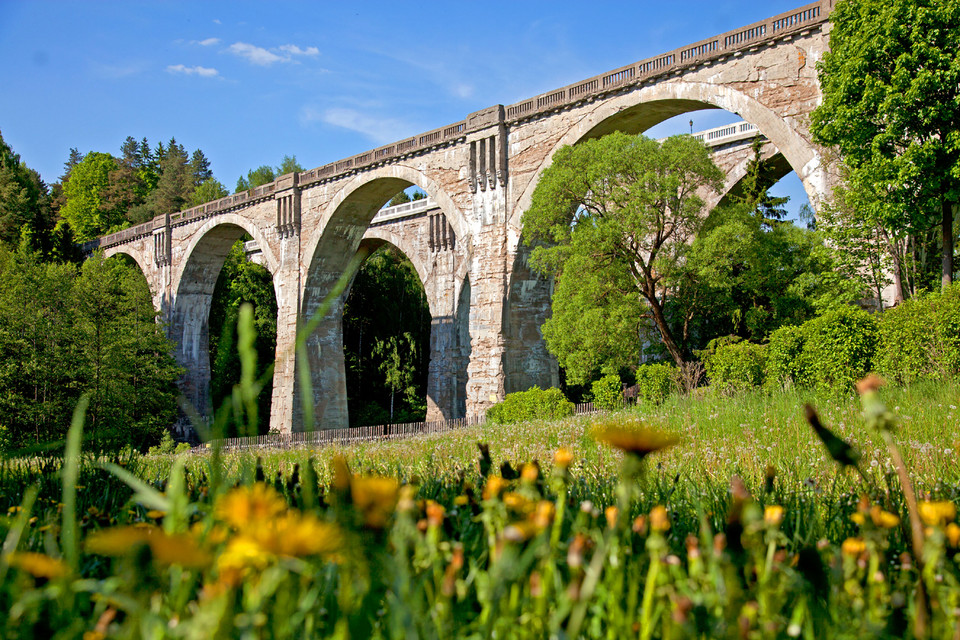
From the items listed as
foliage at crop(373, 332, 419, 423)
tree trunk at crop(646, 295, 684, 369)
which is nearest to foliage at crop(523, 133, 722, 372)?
tree trunk at crop(646, 295, 684, 369)

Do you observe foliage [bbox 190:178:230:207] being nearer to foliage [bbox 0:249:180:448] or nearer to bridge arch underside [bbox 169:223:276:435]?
bridge arch underside [bbox 169:223:276:435]

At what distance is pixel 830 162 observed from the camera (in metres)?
13.3

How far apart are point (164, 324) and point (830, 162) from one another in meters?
25.0

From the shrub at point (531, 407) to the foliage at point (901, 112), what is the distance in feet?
21.6

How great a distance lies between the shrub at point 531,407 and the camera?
15453 millimetres

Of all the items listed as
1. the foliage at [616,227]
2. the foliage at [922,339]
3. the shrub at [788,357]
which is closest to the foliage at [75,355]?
the foliage at [616,227]

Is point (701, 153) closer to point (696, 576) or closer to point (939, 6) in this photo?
point (939, 6)

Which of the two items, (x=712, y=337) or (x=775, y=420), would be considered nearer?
(x=775, y=420)

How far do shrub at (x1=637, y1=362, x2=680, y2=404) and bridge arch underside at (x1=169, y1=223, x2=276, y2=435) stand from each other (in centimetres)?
2079

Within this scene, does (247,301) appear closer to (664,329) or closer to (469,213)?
(469,213)

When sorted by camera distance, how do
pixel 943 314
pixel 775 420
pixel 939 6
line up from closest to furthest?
pixel 775 420, pixel 943 314, pixel 939 6

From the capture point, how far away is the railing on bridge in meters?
14.0

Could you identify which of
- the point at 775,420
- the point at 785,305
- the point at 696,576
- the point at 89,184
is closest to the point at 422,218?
the point at 785,305

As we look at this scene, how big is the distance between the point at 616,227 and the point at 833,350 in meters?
5.06
